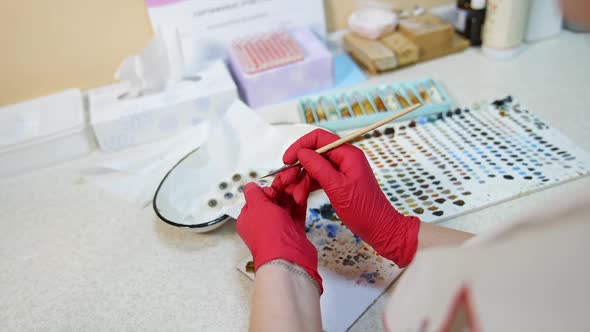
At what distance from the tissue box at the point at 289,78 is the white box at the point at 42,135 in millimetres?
347

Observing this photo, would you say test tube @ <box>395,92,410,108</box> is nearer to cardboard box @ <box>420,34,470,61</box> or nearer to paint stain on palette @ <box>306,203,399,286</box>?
cardboard box @ <box>420,34,470,61</box>

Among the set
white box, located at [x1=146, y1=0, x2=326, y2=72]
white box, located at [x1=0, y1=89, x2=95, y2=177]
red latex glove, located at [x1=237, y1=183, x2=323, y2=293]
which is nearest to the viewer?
red latex glove, located at [x1=237, y1=183, x2=323, y2=293]

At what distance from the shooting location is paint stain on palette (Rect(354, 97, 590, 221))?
74cm

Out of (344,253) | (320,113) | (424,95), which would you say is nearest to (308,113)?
(320,113)

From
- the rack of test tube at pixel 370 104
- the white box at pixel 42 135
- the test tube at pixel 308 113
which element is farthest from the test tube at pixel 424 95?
the white box at pixel 42 135

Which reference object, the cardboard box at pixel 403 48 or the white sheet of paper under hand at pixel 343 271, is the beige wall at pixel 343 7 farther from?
the white sheet of paper under hand at pixel 343 271

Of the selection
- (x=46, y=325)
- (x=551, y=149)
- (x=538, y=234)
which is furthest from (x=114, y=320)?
(x=551, y=149)

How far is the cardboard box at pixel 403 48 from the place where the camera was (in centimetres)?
108

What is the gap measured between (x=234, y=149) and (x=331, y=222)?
25 cm

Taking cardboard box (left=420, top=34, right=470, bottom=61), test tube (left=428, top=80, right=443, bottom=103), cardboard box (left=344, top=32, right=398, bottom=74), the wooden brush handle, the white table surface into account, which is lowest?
the white table surface

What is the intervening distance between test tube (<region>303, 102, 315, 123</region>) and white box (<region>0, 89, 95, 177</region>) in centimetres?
46

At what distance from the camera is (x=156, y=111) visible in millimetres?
949

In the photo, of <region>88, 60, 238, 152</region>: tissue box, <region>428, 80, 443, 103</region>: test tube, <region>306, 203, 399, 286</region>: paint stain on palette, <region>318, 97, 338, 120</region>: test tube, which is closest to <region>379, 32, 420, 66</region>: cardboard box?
<region>428, 80, 443, 103</region>: test tube

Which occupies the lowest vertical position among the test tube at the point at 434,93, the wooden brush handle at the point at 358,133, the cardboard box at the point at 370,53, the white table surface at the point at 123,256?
the white table surface at the point at 123,256
